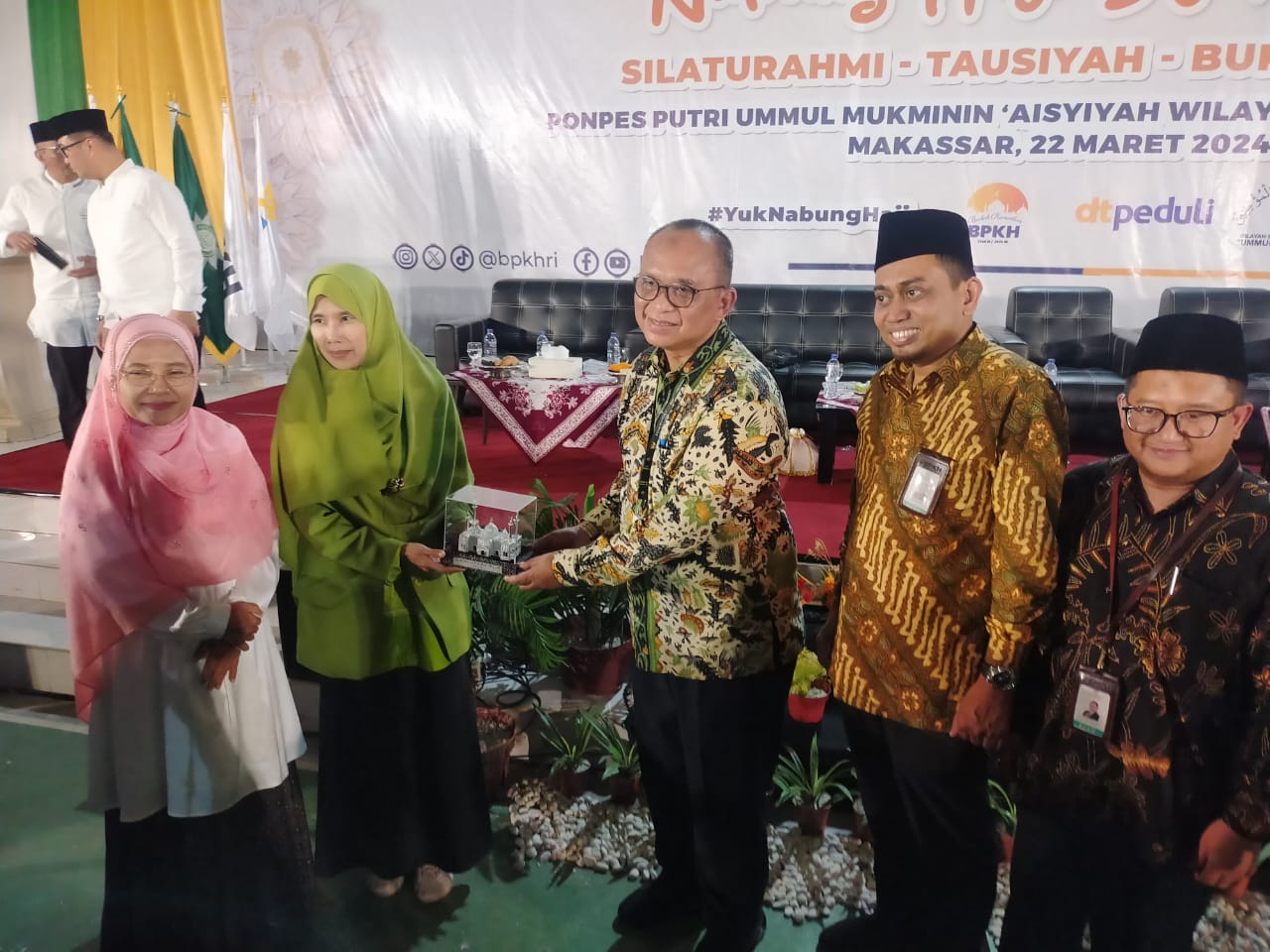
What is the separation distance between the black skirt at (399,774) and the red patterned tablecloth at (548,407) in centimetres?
247

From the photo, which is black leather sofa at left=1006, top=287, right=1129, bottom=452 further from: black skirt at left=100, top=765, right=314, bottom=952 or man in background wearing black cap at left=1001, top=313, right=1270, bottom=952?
black skirt at left=100, top=765, right=314, bottom=952

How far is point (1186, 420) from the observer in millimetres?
1113

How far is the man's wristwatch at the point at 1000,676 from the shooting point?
1.24 metres

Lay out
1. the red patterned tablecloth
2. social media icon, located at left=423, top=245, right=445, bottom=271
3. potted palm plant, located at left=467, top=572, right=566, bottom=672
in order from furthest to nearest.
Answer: social media icon, located at left=423, top=245, right=445, bottom=271
the red patterned tablecloth
potted palm plant, located at left=467, top=572, right=566, bottom=672

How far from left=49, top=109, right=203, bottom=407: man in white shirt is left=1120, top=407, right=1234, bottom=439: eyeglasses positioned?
2.19 meters

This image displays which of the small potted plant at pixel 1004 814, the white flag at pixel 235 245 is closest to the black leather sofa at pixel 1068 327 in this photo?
the small potted plant at pixel 1004 814

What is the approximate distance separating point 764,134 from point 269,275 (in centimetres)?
327

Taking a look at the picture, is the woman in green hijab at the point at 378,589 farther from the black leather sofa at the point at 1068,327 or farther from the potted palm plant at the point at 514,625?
the black leather sofa at the point at 1068,327

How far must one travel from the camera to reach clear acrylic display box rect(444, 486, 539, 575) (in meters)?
1.48

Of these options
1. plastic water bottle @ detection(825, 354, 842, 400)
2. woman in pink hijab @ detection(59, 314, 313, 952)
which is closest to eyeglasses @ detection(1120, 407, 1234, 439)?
woman in pink hijab @ detection(59, 314, 313, 952)

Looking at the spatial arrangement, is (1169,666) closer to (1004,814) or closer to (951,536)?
(951,536)

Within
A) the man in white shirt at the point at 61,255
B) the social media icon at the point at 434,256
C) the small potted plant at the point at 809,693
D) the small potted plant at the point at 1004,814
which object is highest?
the social media icon at the point at 434,256

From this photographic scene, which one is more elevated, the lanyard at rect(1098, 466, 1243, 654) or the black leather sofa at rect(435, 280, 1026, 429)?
the black leather sofa at rect(435, 280, 1026, 429)

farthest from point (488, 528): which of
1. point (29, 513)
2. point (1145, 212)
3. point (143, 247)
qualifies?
point (1145, 212)
